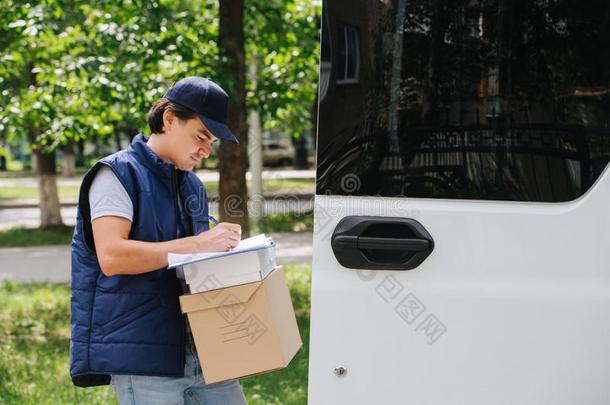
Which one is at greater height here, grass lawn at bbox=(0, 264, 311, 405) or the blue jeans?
the blue jeans

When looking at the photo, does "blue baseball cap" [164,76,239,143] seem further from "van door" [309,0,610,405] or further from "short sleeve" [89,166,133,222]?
"van door" [309,0,610,405]

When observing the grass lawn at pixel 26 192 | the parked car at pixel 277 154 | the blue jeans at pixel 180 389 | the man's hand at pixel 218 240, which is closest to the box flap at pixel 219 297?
the man's hand at pixel 218 240

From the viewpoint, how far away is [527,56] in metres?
1.67

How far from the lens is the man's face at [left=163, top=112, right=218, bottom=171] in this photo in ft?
6.83

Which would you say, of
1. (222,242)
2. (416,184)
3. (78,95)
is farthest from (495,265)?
(78,95)

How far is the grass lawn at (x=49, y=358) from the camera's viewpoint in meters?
4.41

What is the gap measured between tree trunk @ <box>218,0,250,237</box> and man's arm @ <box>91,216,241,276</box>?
4.32m

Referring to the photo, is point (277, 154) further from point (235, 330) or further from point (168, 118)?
point (235, 330)

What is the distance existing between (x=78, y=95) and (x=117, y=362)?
17.0ft

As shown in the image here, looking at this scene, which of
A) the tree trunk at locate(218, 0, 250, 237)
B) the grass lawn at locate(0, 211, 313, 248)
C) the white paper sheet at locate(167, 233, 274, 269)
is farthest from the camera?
the grass lawn at locate(0, 211, 313, 248)

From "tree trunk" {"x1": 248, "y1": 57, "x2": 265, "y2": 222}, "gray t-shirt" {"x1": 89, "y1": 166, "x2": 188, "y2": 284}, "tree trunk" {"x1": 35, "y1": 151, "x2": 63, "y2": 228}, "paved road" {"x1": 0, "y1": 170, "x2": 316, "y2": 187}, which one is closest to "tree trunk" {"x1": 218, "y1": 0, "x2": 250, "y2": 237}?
"gray t-shirt" {"x1": 89, "y1": 166, "x2": 188, "y2": 284}

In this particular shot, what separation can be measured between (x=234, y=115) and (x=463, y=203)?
5.07 m

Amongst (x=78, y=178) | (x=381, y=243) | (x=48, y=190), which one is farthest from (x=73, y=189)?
(x=381, y=243)

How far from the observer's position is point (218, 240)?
1.95 metres
